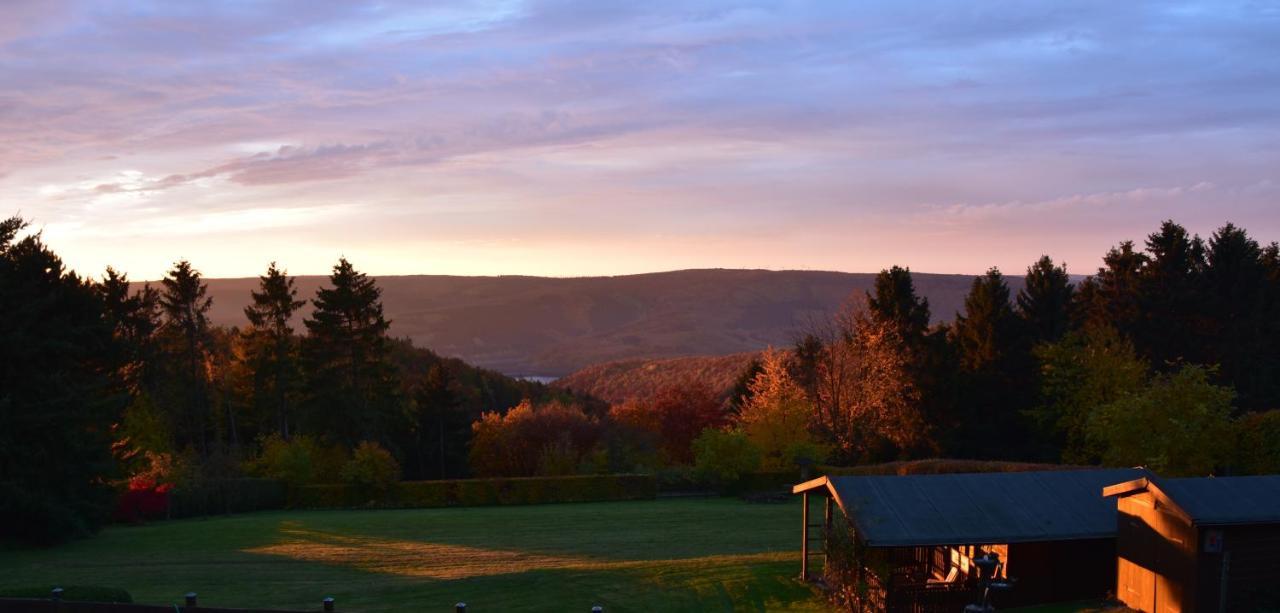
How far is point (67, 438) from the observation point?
35.4 meters

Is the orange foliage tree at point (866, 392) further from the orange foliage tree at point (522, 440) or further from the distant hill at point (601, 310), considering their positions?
the distant hill at point (601, 310)

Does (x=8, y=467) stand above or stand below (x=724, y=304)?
below

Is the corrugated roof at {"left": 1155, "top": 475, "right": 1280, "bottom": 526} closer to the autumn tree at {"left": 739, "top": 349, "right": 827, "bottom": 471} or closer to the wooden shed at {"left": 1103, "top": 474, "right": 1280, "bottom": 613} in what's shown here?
the wooden shed at {"left": 1103, "top": 474, "right": 1280, "bottom": 613}

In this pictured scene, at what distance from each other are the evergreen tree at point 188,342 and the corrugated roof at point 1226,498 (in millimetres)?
53995

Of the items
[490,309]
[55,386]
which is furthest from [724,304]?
[55,386]

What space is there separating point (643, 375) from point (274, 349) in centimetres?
6772

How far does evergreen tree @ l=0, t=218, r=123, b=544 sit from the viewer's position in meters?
34.3

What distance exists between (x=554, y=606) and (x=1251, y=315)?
46.4 m

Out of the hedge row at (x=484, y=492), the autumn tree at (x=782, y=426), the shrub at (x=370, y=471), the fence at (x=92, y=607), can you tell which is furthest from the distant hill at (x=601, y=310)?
the fence at (x=92, y=607)

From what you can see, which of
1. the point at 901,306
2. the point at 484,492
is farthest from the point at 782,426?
the point at 484,492

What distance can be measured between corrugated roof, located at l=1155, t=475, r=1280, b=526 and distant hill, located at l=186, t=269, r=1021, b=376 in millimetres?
A: 118954

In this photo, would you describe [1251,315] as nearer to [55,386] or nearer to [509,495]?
[509,495]

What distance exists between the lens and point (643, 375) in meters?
124

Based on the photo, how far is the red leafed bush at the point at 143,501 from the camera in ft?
145
